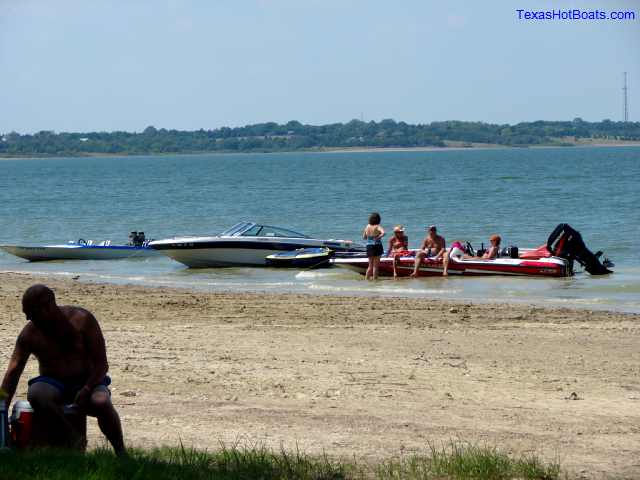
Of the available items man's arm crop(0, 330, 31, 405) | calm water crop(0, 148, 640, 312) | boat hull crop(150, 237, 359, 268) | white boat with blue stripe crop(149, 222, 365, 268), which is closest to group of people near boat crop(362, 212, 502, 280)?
calm water crop(0, 148, 640, 312)

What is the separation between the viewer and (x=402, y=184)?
7319 cm

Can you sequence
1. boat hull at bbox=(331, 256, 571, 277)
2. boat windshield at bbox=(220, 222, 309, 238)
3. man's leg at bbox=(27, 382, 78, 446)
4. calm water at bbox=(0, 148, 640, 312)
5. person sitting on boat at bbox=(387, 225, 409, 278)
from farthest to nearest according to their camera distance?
boat windshield at bbox=(220, 222, 309, 238) < person sitting on boat at bbox=(387, 225, 409, 278) < boat hull at bbox=(331, 256, 571, 277) < calm water at bbox=(0, 148, 640, 312) < man's leg at bbox=(27, 382, 78, 446)

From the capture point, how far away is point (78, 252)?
25.4 meters

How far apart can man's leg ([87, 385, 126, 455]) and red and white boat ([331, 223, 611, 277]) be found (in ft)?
47.9

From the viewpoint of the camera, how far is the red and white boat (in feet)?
66.4

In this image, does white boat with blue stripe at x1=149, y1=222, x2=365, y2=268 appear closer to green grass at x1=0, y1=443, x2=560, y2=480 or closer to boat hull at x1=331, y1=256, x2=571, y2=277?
boat hull at x1=331, y1=256, x2=571, y2=277

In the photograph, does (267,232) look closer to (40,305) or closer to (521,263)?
(521,263)

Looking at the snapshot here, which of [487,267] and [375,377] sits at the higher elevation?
[375,377]

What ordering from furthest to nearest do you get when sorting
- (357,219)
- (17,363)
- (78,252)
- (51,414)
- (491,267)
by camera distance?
(357,219)
(78,252)
(491,267)
(17,363)
(51,414)

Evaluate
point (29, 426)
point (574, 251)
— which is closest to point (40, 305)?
point (29, 426)

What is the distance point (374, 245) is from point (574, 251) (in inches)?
160

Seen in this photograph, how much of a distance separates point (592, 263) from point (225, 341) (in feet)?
36.3

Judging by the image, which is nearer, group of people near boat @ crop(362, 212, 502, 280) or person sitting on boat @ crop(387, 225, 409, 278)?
group of people near boat @ crop(362, 212, 502, 280)

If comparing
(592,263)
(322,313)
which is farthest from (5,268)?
(592,263)
